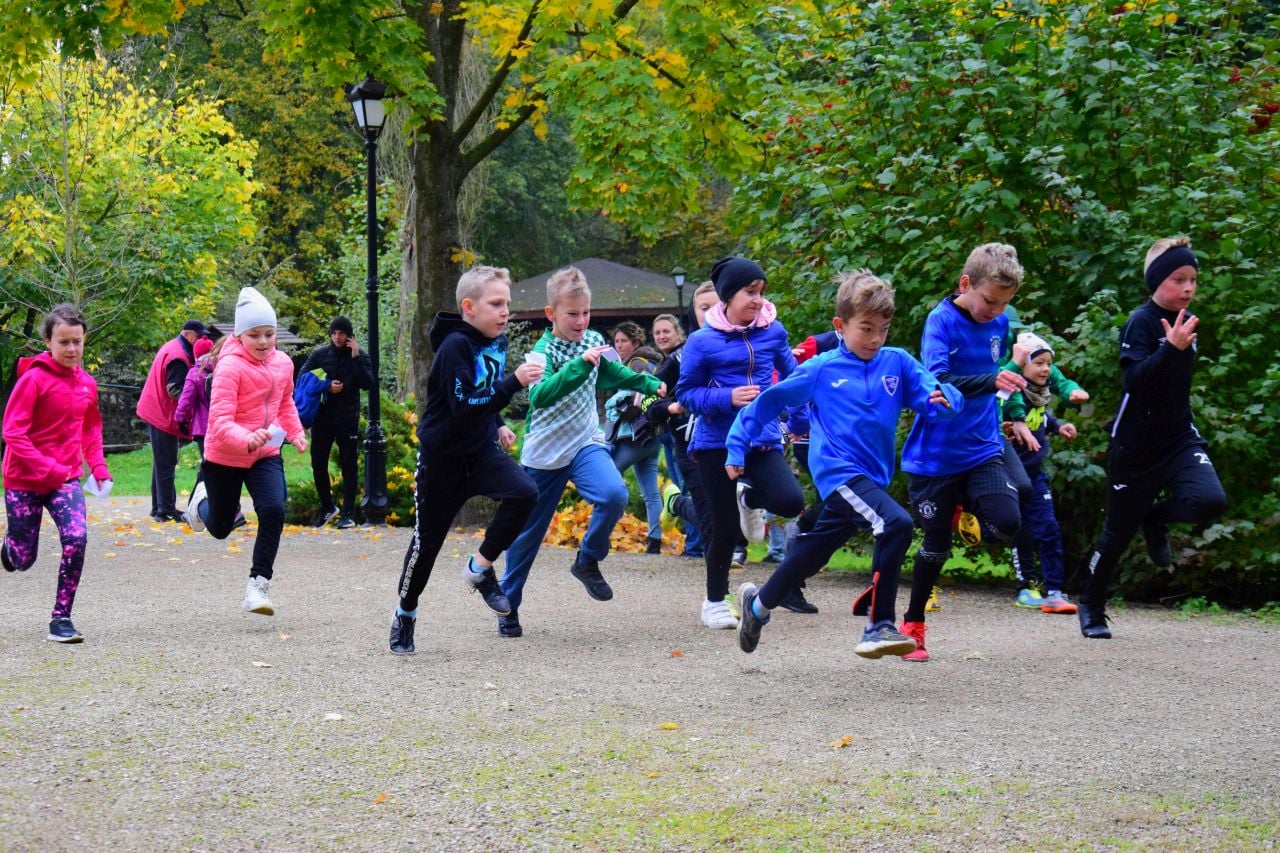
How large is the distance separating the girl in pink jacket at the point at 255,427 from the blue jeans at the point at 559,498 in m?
1.46

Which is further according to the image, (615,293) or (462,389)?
(615,293)

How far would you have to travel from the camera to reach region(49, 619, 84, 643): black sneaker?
8125mm

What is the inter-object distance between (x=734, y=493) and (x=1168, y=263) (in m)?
2.53

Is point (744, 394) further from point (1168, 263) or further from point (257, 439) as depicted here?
point (257, 439)

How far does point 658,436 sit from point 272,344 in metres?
4.64

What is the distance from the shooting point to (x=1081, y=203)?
9797 mm

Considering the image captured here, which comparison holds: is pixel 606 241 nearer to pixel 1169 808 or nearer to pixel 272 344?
pixel 272 344

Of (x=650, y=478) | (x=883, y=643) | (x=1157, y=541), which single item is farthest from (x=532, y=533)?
(x=650, y=478)

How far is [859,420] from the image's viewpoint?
22.0ft

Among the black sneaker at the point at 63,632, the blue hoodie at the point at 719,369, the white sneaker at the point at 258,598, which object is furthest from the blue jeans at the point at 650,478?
the black sneaker at the point at 63,632

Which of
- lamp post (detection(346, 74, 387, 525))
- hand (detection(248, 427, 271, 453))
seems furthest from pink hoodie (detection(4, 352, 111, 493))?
lamp post (detection(346, 74, 387, 525))

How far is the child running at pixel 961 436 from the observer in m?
7.11

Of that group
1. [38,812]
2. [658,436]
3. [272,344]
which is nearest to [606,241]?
[658,436]

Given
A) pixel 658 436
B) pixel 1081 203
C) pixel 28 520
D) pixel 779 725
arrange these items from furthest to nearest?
pixel 658 436 < pixel 1081 203 < pixel 28 520 < pixel 779 725
